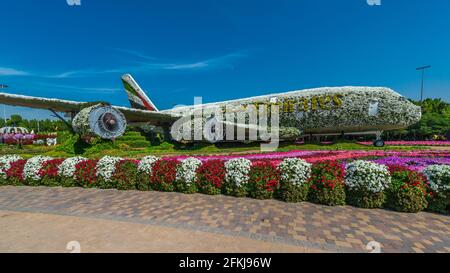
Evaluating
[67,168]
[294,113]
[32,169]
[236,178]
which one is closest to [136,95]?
[294,113]

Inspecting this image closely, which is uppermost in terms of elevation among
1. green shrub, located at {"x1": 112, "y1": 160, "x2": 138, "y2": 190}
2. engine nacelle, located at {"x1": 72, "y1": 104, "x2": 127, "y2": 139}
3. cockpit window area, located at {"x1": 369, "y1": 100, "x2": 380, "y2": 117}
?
cockpit window area, located at {"x1": 369, "y1": 100, "x2": 380, "y2": 117}

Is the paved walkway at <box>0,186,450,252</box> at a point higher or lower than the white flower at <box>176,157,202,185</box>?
lower

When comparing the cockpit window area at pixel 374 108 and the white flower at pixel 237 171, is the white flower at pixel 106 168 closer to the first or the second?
the white flower at pixel 237 171

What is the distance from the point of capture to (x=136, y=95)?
32469 millimetres

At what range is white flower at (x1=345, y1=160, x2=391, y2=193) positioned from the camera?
6055 millimetres

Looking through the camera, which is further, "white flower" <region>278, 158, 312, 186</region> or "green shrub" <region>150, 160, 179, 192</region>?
"green shrub" <region>150, 160, 179, 192</region>

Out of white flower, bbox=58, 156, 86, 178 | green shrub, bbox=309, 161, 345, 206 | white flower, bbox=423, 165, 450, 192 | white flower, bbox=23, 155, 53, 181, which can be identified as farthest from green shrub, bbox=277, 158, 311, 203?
white flower, bbox=23, 155, 53, 181

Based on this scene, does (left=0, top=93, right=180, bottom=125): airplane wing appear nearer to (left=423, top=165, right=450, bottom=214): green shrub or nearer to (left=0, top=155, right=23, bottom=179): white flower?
(left=0, top=155, right=23, bottom=179): white flower

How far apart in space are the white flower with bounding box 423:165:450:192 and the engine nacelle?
57.6 ft

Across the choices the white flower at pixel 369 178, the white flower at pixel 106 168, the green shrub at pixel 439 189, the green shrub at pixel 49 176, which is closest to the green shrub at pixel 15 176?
the green shrub at pixel 49 176

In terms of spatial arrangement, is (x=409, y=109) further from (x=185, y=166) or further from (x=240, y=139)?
(x=185, y=166)

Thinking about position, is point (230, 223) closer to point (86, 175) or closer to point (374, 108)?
point (86, 175)

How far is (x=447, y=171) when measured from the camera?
562 centimetres
